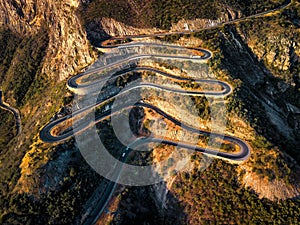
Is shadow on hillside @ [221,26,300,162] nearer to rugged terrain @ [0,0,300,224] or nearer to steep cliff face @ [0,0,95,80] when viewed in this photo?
rugged terrain @ [0,0,300,224]

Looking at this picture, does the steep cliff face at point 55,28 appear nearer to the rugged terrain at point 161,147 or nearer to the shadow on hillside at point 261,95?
the rugged terrain at point 161,147

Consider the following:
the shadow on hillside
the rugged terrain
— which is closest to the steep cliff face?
the rugged terrain

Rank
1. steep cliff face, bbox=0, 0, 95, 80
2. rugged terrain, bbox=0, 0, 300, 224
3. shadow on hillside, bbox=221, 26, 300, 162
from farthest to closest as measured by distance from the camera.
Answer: steep cliff face, bbox=0, 0, 95, 80 < shadow on hillside, bbox=221, 26, 300, 162 < rugged terrain, bbox=0, 0, 300, 224

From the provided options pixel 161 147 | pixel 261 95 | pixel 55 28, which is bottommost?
pixel 261 95

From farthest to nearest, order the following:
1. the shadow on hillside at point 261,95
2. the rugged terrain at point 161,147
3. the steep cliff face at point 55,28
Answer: the steep cliff face at point 55,28, the shadow on hillside at point 261,95, the rugged terrain at point 161,147

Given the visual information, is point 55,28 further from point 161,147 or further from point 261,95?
point 261,95

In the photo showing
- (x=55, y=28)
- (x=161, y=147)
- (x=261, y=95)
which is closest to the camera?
(x=161, y=147)

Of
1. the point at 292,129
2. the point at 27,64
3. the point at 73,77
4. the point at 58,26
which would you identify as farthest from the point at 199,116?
the point at 27,64

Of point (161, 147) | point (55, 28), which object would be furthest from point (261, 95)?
point (55, 28)

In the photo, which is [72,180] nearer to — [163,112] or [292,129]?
[163,112]

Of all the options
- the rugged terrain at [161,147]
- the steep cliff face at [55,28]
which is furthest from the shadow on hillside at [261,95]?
the steep cliff face at [55,28]
